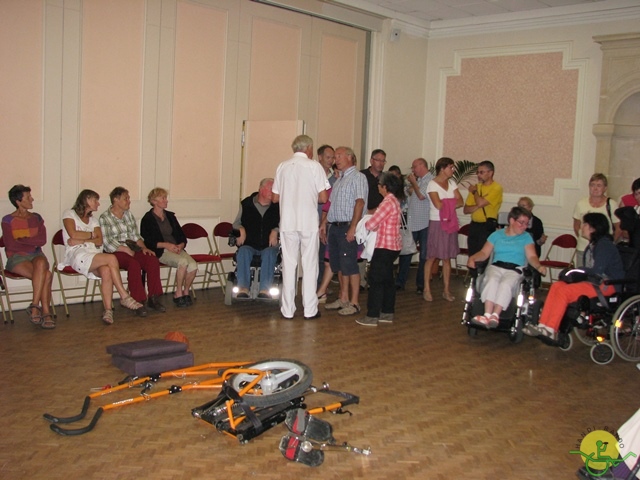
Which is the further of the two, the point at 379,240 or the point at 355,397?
the point at 379,240

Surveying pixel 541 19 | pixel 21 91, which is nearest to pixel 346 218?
pixel 21 91

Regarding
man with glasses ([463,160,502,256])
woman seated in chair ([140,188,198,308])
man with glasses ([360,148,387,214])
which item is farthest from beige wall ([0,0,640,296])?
man with glasses ([463,160,502,256])

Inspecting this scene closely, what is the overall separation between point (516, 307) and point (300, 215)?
2.04m

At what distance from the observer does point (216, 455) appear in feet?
11.8

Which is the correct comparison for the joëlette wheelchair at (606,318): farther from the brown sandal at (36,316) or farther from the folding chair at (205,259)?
the brown sandal at (36,316)

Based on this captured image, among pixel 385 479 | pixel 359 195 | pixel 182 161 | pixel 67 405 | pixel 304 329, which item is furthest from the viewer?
pixel 182 161

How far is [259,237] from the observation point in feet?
22.9

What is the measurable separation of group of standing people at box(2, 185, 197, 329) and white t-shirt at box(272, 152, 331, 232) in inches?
48.8

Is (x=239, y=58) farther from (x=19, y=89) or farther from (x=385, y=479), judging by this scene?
(x=385, y=479)

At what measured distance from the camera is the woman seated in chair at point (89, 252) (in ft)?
20.5

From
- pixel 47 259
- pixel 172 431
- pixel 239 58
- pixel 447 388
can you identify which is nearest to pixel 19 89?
pixel 47 259

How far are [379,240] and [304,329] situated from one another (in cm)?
102

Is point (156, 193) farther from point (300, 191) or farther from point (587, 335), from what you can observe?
point (587, 335)

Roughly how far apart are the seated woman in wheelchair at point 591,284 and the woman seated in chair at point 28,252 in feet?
13.3
